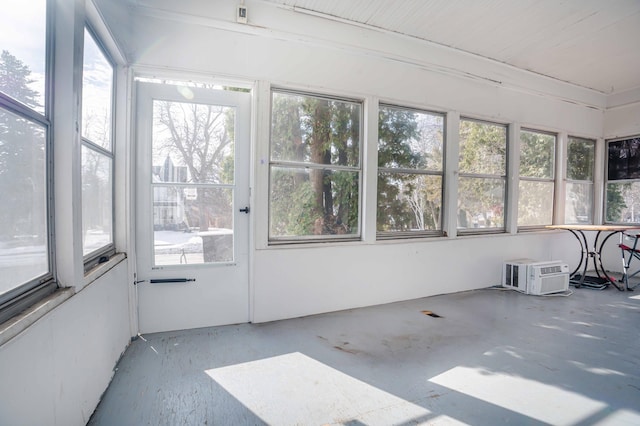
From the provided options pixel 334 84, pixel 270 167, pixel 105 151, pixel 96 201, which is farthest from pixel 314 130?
pixel 96 201

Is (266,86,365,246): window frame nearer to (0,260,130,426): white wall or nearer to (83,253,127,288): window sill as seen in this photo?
(83,253,127,288): window sill

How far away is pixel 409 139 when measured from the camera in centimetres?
388

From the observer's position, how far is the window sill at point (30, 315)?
3.32 ft

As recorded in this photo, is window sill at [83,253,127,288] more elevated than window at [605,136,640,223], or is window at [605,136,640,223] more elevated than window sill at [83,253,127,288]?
window at [605,136,640,223]

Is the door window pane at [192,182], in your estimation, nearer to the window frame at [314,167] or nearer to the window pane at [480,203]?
the window frame at [314,167]

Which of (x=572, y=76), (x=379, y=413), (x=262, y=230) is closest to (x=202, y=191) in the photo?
(x=262, y=230)

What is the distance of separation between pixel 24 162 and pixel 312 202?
236 cm

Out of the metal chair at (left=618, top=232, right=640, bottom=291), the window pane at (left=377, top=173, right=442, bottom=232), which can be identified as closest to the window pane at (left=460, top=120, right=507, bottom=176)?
the window pane at (left=377, top=173, right=442, bottom=232)

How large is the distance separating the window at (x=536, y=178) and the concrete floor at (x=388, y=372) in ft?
6.18

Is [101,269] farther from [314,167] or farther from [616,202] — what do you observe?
[616,202]

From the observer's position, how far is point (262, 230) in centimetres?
304

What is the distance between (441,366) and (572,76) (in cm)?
484

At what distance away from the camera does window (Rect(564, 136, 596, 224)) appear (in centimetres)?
527

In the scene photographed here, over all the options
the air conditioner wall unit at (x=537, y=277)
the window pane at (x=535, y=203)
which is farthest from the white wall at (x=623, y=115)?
the air conditioner wall unit at (x=537, y=277)
